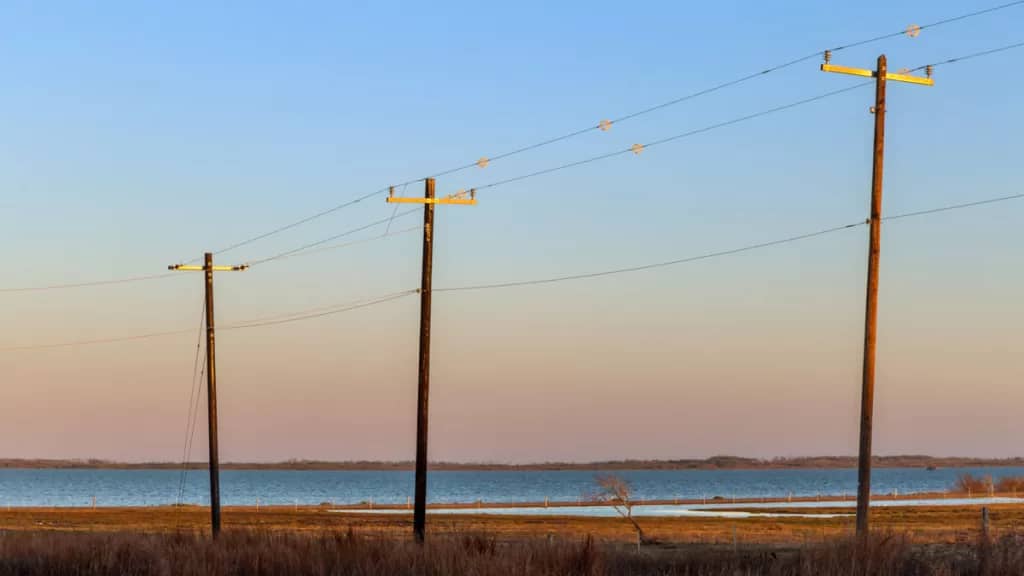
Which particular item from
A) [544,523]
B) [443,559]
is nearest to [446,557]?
[443,559]

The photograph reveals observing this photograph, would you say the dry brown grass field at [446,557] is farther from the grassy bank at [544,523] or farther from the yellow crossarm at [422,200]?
the grassy bank at [544,523]

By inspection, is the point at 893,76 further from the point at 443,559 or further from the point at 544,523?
the point at 544,523

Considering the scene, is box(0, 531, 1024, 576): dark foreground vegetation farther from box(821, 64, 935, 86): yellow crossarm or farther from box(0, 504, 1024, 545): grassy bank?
box(0, 504, 1024, 545): grassy bank

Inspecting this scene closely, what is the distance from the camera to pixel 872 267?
108 feet

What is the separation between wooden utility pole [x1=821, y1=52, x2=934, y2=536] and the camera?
1284 inches

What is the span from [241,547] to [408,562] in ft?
18.1

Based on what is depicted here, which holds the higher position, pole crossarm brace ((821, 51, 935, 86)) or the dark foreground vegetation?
pole crossarm brace ((821, 51, 935, 86))

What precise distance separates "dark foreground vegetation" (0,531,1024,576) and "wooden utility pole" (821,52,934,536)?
438 cm

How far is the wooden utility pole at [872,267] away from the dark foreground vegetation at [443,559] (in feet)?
14.4

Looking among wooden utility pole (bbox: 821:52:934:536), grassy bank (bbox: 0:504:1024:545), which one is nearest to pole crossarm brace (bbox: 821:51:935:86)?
wooden utility pole (bbox: 821:52:934:536)

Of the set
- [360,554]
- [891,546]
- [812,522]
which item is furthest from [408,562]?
[812,522]

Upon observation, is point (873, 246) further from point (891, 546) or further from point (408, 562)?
point (408, 562)

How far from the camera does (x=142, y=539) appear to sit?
32219 millimetres

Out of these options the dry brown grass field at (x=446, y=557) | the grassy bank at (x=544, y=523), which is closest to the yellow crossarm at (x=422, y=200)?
the dry brown grass field at (x=446, y=557)
